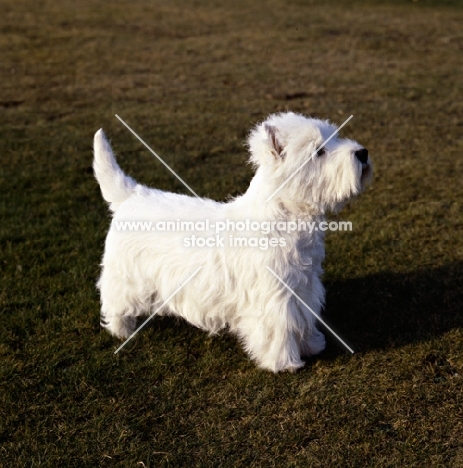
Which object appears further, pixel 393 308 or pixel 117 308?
pixel 393 308

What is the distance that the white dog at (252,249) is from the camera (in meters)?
3.80

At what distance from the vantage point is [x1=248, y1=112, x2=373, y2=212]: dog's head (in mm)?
3748

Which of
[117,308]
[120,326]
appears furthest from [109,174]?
[120,326]

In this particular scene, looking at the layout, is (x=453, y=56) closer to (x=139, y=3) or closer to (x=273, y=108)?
(x=273, y=108)

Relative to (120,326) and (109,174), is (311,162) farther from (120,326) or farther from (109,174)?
(120,326)

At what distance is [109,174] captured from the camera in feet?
14.6

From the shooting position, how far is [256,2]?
762 inches

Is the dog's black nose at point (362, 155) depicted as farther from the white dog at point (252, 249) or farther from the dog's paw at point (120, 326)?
the dog's paw at point (120, 326)

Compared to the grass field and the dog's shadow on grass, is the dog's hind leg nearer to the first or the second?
the grass field

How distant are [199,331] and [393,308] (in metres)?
1.55

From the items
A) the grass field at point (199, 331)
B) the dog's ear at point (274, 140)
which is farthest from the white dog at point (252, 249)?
the grass field at point (199, 331)

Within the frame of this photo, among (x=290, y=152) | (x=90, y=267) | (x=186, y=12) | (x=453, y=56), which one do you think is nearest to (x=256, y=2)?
(x=186, y=12)

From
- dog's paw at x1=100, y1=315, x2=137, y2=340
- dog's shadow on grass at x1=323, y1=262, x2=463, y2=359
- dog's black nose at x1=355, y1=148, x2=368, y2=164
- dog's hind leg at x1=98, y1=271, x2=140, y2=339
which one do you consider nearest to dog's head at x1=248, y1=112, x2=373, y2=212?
dog's black nose at x1=355, y1=148, x2=368, y2=164

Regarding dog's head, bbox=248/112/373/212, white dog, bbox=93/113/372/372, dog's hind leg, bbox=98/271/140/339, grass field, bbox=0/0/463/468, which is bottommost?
grass field, bbox=0/0/463/468
